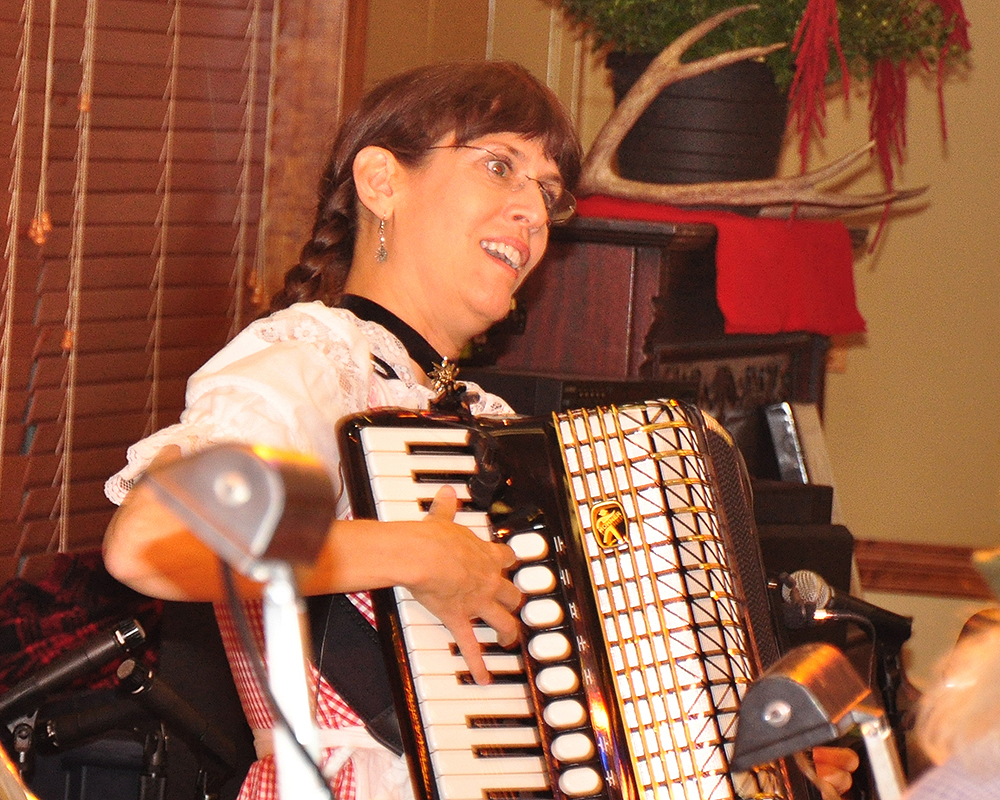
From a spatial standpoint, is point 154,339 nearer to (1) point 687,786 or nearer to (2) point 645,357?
(2) point 645,357

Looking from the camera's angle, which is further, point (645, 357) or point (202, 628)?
point (645, 357)

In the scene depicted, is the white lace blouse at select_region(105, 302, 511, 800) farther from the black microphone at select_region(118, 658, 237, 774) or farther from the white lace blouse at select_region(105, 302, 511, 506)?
the black microphone at select_region(118, 658, 237, 774)

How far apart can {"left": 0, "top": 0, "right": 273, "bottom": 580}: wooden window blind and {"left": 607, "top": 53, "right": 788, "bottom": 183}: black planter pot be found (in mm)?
660

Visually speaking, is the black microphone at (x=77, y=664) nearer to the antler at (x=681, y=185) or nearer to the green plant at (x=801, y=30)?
the antler at (x=681, y=185)

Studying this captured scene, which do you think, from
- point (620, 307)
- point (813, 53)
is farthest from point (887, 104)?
point (620, 307)

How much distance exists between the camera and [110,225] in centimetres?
214

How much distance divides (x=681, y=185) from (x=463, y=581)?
4.82 ft

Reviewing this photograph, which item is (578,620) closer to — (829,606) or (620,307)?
(829,606)

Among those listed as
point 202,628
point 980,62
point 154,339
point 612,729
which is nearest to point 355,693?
point 612,729

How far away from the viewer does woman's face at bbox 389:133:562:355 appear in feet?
4.92

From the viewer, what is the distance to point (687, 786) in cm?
124

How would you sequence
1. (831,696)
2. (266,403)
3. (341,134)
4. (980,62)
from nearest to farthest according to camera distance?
(831,696) < (266,403) < (341,134) < (980,62)

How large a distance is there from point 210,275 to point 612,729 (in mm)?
1328

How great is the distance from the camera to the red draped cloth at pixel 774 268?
243 centimetres
